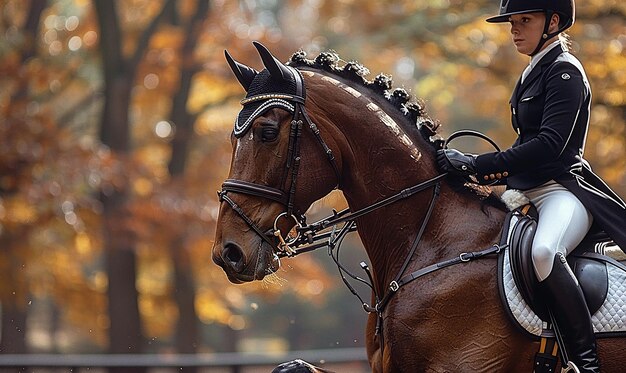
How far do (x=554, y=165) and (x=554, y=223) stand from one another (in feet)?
1.11

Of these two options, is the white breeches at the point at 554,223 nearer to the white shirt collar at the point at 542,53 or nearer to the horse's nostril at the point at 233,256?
the white shirt collar at the point at 542,53

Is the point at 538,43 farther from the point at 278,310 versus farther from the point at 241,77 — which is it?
the point at 278,310

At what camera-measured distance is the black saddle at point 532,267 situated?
4562mm

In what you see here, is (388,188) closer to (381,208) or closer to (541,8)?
(381,208)

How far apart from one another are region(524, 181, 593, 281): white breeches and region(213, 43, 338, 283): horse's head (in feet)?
3.44

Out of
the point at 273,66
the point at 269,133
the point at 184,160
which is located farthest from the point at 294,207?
the point at 184,160

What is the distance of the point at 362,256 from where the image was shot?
41.7 metres

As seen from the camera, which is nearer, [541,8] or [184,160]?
[541,8]

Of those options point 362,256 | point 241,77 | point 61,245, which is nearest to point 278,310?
point 362,256

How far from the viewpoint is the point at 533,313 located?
4.57 metres

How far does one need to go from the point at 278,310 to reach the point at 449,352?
36.7m

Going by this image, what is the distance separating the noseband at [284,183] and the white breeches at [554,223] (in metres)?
1.03

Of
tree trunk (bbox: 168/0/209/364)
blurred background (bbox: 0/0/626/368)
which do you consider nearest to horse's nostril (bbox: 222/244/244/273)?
blurred background (bbox: 0/0/626/368)

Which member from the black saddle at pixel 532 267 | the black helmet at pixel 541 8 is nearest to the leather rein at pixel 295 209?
the black saddle at pixel 532 267
